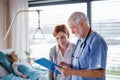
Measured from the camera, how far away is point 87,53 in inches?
61.4

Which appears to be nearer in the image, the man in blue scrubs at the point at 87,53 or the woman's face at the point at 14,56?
the man in blue scrubs at the point at 87,53

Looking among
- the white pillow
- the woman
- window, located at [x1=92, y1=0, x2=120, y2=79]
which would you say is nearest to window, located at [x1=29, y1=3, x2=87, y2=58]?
window, located at [x1=92, y1=0, x2=120, y2=79]

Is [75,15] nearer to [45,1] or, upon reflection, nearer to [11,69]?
[11,69]

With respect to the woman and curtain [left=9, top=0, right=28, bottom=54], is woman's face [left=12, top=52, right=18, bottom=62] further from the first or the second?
the woman

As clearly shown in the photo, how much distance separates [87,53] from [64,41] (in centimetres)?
57

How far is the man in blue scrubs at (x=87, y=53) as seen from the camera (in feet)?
4.73

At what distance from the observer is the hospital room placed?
4.96 feet

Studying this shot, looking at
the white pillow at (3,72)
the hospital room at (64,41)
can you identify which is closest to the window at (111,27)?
the hospital room at (64,41)

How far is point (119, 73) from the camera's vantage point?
323 cm

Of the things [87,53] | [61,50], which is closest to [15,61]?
[61,50]

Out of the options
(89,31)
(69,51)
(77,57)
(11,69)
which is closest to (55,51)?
(69,51)

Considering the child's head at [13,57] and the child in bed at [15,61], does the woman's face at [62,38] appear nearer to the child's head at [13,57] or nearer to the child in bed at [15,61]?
the child in bed at [15,61]

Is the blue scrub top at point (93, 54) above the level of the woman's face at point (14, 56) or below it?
above

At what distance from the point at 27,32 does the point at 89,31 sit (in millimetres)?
2483
